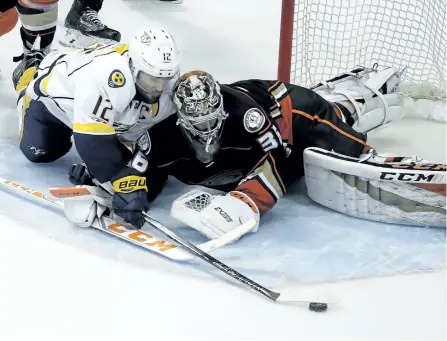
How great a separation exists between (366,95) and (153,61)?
38.8 inches

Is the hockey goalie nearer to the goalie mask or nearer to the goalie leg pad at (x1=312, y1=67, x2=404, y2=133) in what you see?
the goalie mask

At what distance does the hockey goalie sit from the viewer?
218cm

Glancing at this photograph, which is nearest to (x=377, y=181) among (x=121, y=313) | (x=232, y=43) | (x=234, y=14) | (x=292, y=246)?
(x=292, y=246)

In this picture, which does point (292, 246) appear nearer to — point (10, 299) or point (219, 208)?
point (219, 208)

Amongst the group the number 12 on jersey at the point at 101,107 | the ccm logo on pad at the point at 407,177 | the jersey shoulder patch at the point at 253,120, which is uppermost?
the number 12 on jersey at the point at 101,107

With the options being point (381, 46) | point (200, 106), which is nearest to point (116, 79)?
point (200, 106)

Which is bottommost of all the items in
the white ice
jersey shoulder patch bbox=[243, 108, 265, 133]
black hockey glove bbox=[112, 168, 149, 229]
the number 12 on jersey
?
the white ice

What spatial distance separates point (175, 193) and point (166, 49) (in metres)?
0.56

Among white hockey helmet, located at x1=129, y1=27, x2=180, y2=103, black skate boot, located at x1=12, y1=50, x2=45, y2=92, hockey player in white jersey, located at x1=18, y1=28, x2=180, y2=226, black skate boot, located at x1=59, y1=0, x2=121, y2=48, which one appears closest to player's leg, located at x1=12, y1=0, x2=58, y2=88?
black skate boot, located at x1=12, y1=50, x2=45, y2=92

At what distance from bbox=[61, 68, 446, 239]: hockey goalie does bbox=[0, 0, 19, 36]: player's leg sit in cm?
102

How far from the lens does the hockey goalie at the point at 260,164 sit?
2184mm

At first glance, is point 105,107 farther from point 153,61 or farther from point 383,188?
point 383,188

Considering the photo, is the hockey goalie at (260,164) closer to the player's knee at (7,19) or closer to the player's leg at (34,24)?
the player's leg at (34,24)

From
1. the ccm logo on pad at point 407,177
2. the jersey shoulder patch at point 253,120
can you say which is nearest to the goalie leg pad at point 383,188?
the ccm logo on pad at point 407,177
